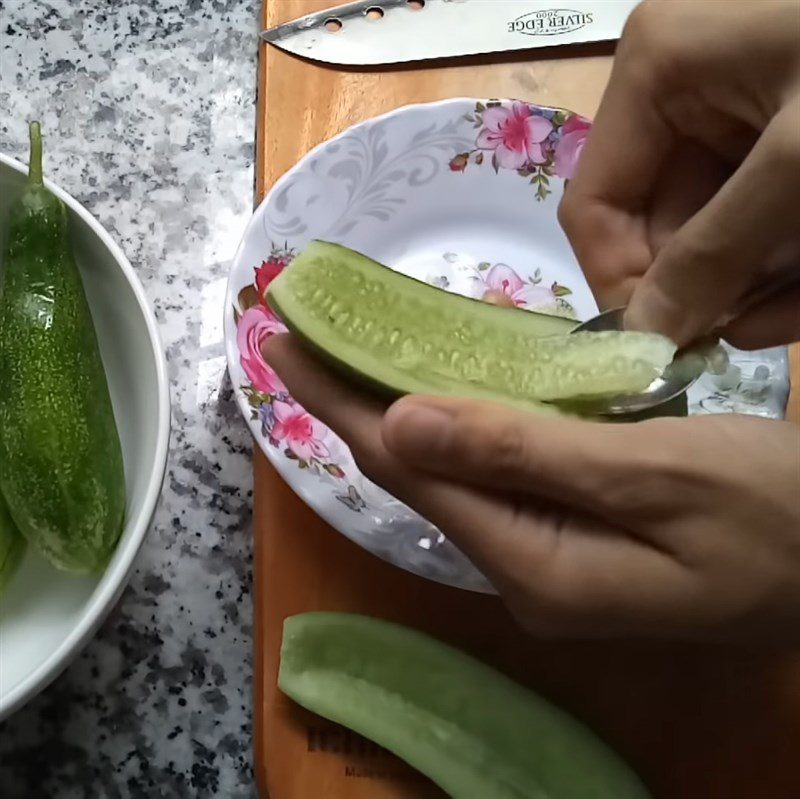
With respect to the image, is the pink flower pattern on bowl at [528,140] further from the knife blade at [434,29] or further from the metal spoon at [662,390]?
the metal spoon at [662,390]

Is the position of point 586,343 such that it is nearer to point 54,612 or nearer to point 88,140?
point 54,612

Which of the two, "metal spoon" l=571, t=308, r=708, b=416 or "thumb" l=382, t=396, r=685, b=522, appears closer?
"thumb" l=382, t=396, r=685, b=522

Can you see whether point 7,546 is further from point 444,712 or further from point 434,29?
point 434,29

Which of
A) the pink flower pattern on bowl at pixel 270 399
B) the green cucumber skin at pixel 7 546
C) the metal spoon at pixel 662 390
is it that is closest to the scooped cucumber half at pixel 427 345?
the metal spoon at pixel 662 390

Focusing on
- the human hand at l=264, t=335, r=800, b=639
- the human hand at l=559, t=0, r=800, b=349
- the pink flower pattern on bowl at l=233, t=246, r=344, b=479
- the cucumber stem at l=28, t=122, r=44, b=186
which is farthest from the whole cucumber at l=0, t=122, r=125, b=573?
the human hand at l=559, t=0, r=800, b=349

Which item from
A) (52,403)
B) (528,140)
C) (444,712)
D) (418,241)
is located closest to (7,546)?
A: (52,403)

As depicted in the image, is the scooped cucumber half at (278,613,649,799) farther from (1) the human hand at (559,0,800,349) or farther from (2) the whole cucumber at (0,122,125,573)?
(1) the human hand at (559,0,800,349)

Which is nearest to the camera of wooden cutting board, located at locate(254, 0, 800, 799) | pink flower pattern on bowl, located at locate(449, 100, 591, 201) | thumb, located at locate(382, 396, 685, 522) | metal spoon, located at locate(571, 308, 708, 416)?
thumb, located at locate(382, 396, 685, 522)
